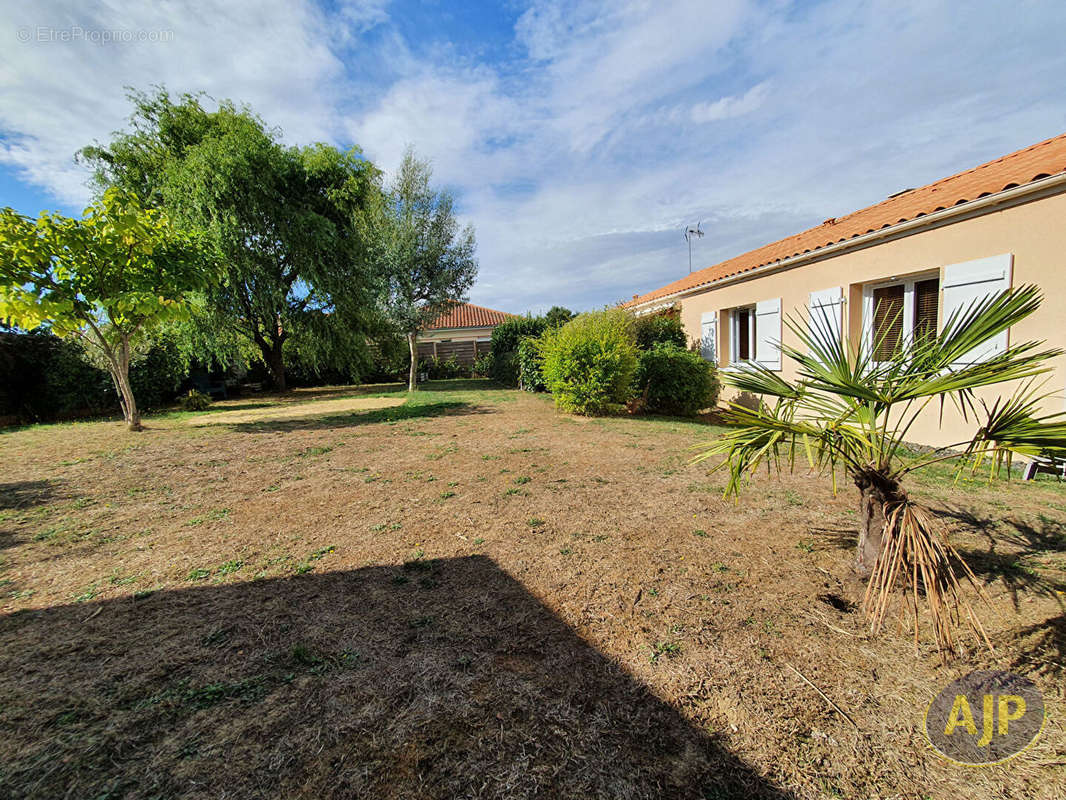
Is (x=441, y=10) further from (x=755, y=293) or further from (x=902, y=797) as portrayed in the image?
(x=902, y=797)

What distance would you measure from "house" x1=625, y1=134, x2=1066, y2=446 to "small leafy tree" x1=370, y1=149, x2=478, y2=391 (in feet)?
34.8

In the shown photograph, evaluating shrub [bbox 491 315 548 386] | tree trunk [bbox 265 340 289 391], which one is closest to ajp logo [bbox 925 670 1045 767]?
shrub [bbox 491 315 548 386]

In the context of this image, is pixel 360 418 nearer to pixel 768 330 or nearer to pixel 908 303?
pixel 768 330

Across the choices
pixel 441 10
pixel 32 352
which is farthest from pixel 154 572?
pixel 32 352

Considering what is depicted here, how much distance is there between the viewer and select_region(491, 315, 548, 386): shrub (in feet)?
59.6

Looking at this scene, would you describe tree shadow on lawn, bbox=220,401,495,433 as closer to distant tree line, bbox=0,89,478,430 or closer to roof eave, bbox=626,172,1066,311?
distant tree line, bbox=0,89,478,430

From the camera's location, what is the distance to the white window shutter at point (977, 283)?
17.3 ft

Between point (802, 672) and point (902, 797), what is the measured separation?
588mm

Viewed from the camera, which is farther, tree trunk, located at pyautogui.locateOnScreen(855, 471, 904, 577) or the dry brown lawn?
tree trunk, located at pyautogui.locateOnScreen(855, 471, 904, 577)

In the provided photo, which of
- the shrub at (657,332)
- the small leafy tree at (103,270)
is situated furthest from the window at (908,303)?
the small leafy tree at (103,270)

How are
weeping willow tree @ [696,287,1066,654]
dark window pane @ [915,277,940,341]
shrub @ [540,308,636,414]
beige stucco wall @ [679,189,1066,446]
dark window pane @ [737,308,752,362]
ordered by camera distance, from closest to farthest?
weeping willow tree @ [696,287,1066,654] < beige stucco wall @ [679,189,1066,446] < dark window pane @ [915,277,940,341] < shrub @ [540,308,636,414] < dark window pane @ [737,308,752,362]

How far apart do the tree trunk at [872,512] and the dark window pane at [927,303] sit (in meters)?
5.46

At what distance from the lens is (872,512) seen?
2.65 m

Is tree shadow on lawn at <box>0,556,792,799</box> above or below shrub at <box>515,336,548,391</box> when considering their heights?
below
